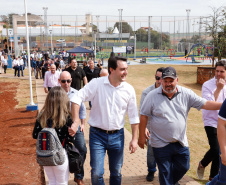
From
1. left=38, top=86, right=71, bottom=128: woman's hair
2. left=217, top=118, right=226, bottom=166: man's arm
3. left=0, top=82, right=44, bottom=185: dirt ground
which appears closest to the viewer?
left=217, top=118, right=226, bottom=166: man's arm

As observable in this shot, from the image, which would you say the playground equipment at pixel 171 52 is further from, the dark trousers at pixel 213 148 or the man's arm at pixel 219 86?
the man's arm at pixel 219 86

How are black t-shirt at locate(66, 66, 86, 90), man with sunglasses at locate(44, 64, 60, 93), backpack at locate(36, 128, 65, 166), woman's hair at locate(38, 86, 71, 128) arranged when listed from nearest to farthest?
backpack at locate(36, 128, 65, 166), woman's hair at locate(38, 86, 71, 128), black t-shirt at locate(66, 66, 86, 90), man with sunglasses at locate(44, 64, 60, 93)

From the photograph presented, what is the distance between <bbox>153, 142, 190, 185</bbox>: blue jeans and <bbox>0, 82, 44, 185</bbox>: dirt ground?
8.68 ft

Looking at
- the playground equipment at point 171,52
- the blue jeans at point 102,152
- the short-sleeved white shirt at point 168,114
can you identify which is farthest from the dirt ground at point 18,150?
the playground equipment at point 171,52

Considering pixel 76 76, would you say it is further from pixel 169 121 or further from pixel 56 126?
pixel 169 121

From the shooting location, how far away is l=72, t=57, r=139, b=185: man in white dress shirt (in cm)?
395

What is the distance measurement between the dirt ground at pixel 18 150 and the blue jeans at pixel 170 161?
2.65m

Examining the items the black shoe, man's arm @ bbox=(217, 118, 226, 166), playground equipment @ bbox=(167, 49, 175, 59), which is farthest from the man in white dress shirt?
playground equipment @ bbox=(167, 49, 175, 59)

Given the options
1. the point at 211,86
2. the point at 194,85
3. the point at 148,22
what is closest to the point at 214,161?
the point at 211,86

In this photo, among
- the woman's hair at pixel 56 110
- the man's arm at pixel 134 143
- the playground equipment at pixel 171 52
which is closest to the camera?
the woman's hair at pixel 56 110

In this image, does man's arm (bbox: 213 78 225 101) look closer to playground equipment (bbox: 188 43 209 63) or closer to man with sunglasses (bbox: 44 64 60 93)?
man with sunglasses (bbox: 44 64 60 93)

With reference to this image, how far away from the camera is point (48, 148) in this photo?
3.61 m

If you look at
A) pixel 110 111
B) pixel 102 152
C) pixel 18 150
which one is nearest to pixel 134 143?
pixel 102 152

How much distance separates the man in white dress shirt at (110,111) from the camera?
13.0ft
